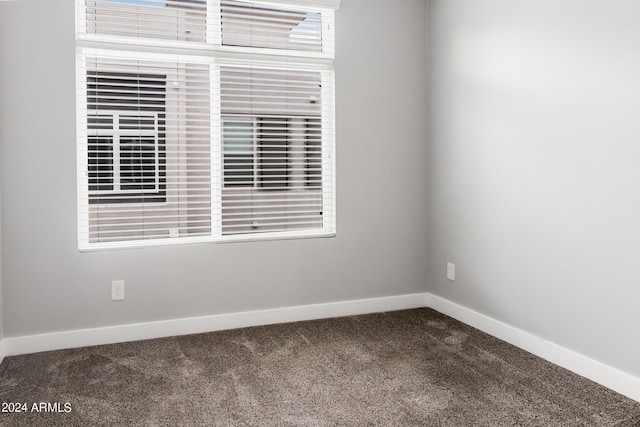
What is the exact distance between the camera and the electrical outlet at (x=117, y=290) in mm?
2947

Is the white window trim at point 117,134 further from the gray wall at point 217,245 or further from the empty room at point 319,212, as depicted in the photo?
the gray wall at point 217,245

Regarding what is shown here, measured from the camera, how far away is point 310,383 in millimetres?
2371

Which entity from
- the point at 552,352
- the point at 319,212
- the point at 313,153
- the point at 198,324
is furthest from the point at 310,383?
the point at 313,153

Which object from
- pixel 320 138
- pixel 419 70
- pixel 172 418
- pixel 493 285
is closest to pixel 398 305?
pixel 493 285

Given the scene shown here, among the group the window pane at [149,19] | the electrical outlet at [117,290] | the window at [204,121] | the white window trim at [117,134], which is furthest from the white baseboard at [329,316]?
the window pane at [149,19]

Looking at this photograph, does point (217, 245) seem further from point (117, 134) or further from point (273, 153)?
point (117, 134)

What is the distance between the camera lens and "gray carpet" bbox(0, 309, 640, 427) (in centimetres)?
203

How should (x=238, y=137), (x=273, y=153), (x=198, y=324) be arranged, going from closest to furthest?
1. (x=198, y=324)
2. (x=238, y=137)
3. (x=273, y=153)

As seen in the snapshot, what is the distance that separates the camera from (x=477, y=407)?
6.92 feet

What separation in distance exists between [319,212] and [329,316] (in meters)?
0.75

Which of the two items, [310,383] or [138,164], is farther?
[138,164]

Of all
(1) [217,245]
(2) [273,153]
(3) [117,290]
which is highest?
(2) [273,153]

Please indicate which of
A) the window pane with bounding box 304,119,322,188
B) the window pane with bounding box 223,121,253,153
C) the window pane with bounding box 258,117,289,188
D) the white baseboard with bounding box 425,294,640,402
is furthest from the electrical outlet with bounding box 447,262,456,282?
the window pane with bounding box 223,121,253,153

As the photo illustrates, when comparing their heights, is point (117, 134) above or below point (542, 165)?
above
